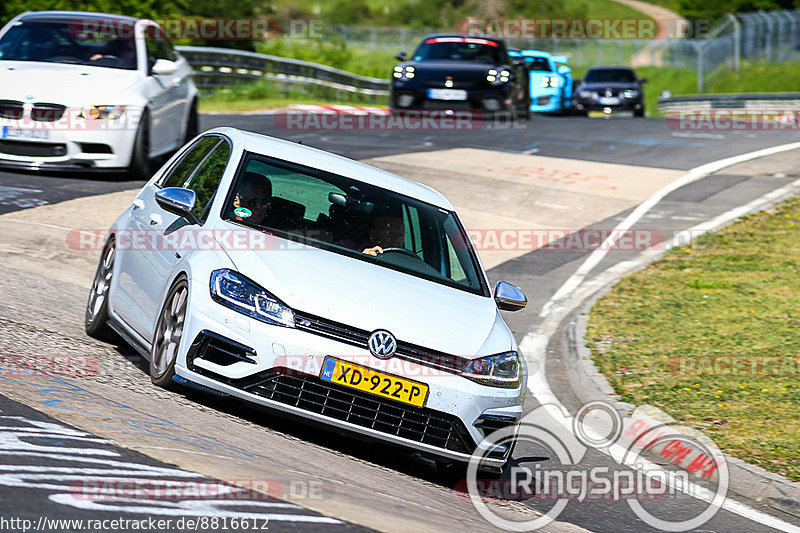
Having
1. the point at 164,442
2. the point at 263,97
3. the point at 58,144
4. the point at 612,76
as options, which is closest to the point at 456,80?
the point at 263,97

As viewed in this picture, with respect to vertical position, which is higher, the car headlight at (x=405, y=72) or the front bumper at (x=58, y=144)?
the front bumper at (x=58, y=144)

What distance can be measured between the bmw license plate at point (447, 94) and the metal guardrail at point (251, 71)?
22.6ft

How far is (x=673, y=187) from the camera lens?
18.3 m

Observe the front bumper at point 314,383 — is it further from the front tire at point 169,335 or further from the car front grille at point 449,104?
the car front grille at point 449,104

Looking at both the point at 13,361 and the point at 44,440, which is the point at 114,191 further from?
the point at 44,440

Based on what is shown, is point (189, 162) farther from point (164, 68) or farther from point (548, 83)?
point (548, 83)

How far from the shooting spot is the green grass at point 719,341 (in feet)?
26.0

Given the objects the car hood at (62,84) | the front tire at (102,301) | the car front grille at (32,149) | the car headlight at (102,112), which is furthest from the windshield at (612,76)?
the front tire at (102,301)

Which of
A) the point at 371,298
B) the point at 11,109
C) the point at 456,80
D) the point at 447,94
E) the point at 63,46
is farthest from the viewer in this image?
the point at 447,94

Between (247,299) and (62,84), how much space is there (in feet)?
24.2

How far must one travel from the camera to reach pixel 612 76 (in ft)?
Result: 116

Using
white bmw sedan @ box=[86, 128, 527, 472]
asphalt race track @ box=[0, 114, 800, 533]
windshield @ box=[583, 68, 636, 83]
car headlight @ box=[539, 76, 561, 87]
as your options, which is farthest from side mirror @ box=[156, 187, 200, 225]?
windshield @ box=[583, 68, 636, 83]

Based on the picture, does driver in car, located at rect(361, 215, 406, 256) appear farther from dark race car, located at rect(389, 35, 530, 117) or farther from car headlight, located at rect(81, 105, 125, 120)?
dark race car, located at rect(389, 35, 530, 117)

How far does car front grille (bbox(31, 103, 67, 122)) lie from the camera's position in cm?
1220
